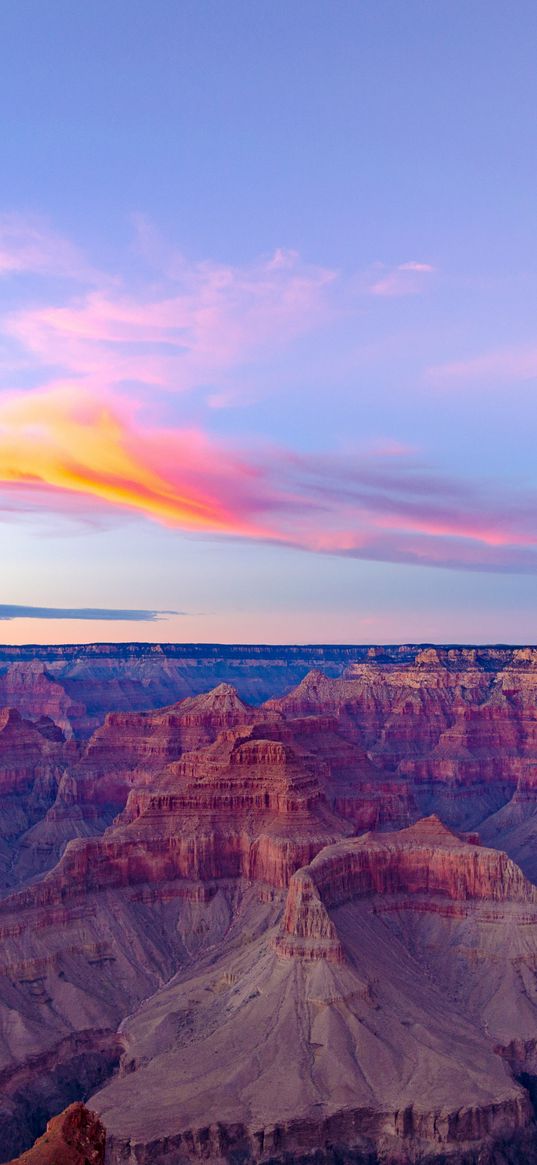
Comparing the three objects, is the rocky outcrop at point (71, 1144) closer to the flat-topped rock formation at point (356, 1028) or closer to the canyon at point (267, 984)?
the canyon at point (267, 984)

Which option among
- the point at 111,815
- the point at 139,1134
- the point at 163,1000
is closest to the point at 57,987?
the point at 163,1000

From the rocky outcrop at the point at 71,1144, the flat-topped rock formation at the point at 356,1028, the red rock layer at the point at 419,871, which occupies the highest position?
the rocky outcrop at the point at 71,1144

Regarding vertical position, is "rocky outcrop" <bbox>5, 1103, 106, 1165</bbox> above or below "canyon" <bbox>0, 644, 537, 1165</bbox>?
above

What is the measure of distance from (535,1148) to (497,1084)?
4.74 metres

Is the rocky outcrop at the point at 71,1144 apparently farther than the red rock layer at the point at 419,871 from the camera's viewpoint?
No

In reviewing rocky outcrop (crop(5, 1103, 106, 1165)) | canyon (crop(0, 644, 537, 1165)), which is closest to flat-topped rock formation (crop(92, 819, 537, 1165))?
canyon (crop(0, 644, 537, 1165))

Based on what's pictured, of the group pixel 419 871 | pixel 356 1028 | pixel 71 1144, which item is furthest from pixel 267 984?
pixel 71 1144

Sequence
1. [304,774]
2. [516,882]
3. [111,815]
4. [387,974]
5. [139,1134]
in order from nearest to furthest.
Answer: [139,1134] → [387,974] → [516,882] → [304,774] → [111,815]

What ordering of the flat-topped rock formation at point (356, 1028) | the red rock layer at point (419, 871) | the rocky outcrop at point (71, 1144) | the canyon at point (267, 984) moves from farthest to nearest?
the red rock layer at point (419, 871) < the canyon at point (267, 984) < the flat-topped rock formation at point (356, 1028) < the rocky outcrop at point (71, 1144)

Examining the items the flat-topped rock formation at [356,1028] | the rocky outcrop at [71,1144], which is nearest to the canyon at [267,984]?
the flat-topped rock formation at [356,1028]

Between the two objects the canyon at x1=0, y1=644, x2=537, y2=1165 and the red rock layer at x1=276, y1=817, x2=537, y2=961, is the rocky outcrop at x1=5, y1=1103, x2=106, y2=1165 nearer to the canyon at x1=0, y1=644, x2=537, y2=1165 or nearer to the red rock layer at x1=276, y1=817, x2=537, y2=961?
the canyon at x1=0, y1=644, x2=537, y2=1165

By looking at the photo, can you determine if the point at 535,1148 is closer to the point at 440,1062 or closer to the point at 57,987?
the point at 440,1062

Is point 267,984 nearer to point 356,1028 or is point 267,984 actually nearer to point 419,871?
point 356,1028

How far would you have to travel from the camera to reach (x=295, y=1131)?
241ft
